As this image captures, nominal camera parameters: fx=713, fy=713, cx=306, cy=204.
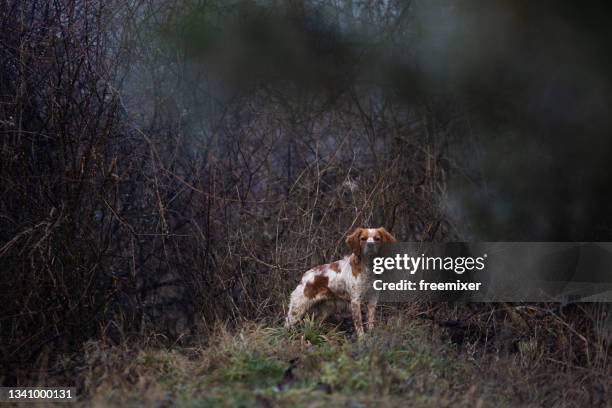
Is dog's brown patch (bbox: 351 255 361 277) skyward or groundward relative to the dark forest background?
groundward

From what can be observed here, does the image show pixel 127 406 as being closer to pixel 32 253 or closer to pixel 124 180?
pixel 32 253

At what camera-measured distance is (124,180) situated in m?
6.96

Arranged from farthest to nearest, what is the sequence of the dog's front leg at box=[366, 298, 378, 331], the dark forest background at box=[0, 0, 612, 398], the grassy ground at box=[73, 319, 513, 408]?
the dark forest background at box=[0, 0, 612, 398]
the dog's front leg at box=[366, 298, 378, 331]
the grassy ground at box=[73, 319, 513, 408]

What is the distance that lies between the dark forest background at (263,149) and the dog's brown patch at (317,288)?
24.6 inches

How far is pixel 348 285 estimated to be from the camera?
568 centimetres

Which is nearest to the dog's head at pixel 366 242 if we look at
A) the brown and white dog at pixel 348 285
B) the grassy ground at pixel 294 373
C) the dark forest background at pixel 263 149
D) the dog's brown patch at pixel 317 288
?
the brown and white dog at pixel 348 285

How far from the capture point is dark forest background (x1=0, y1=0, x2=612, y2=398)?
19.7 ft

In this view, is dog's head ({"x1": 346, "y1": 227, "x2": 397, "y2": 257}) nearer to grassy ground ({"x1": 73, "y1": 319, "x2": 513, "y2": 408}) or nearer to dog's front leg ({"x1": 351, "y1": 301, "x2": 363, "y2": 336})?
dog's front leg ({"x1": 351, "y1": 301, "x2": 363, "y2": 336})

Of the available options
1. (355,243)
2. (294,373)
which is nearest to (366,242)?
(355,243)

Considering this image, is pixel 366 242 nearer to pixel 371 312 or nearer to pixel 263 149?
pixel 371 312

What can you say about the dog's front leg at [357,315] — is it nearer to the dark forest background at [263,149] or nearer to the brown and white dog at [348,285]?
the brown and white dog at [348,285]

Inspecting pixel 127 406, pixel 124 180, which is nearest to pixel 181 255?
pixel 124 180

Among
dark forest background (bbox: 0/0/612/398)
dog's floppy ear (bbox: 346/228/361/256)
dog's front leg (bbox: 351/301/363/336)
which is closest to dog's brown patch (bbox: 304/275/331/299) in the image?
dog's front leg (bbox: 351/301/363/336)

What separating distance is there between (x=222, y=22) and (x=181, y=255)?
9.48 feet
